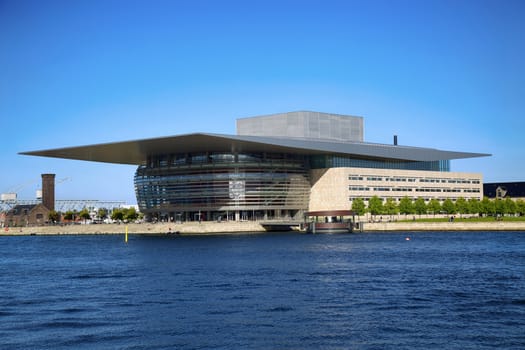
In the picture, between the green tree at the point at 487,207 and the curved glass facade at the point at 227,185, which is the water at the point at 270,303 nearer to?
the curved glass facade at the point at 227,185

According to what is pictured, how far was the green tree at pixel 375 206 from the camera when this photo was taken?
289ft

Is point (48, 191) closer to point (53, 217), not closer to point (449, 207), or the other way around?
point (53, 217)

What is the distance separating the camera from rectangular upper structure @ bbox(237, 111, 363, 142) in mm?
98375

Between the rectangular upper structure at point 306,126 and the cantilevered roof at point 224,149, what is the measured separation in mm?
7381

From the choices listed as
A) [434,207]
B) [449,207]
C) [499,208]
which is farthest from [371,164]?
[499,208]

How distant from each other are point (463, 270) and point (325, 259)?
895 centimetres

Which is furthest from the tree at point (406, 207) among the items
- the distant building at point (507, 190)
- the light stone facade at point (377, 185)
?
the distant building at point (507, 190)

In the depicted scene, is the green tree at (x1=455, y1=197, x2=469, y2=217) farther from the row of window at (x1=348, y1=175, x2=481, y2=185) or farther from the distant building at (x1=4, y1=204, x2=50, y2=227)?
the distant building at (x1=4, y1=204, x2=50, y2=227)

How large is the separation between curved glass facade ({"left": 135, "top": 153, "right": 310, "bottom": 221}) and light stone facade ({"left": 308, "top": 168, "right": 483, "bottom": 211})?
231 centimetres

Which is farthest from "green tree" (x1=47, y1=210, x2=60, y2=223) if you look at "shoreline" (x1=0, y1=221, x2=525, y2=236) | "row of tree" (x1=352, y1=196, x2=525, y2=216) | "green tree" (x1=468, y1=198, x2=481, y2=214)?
"green tree" (x1=468, y1=198, x2=481, y2=214)

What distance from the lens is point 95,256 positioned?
1838 inches

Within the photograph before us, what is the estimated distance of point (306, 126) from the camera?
98.2 meters

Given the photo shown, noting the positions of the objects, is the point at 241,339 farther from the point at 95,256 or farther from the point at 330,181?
the point at 330,181

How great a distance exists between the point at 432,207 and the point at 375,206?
29.9ft
